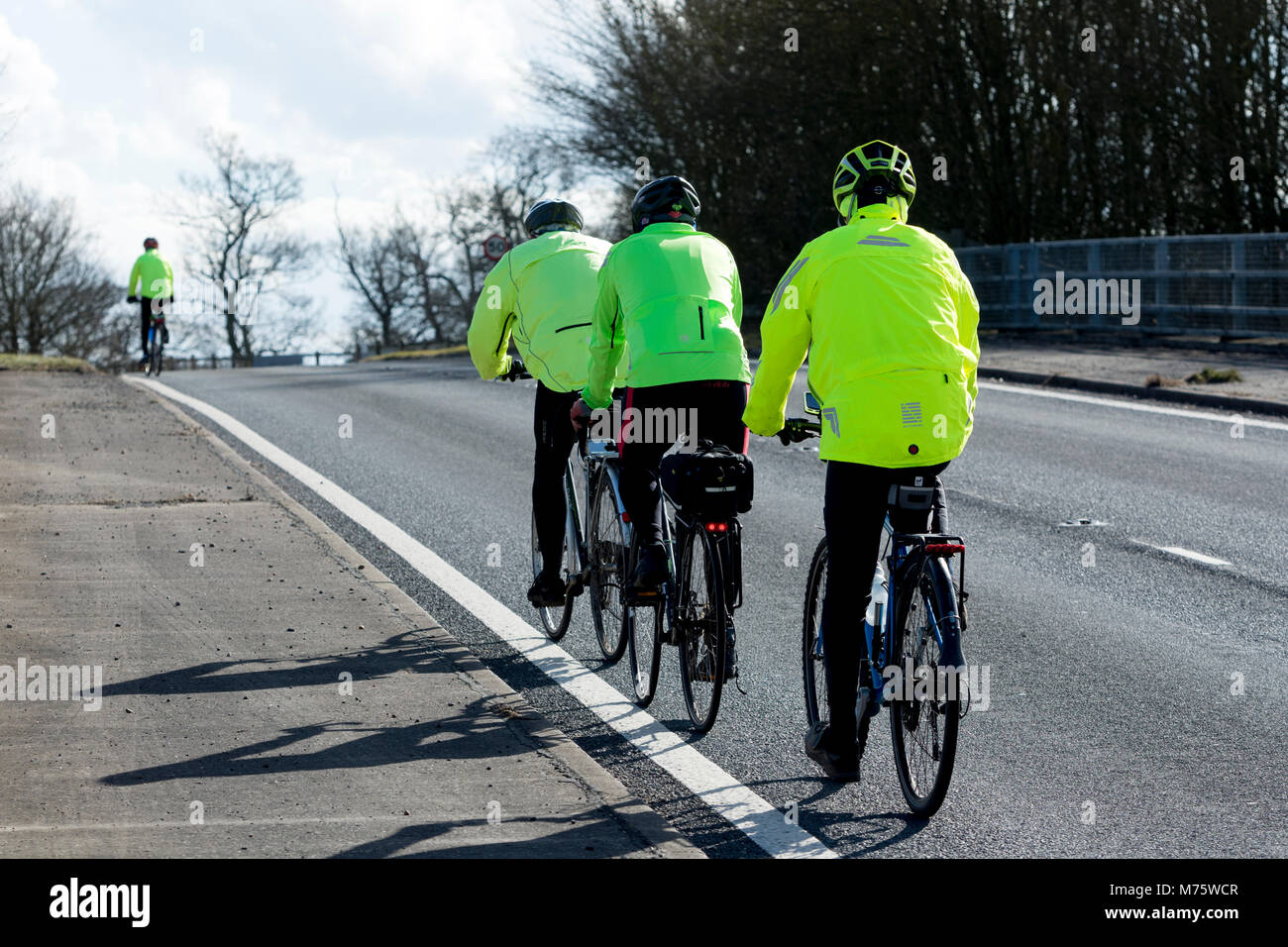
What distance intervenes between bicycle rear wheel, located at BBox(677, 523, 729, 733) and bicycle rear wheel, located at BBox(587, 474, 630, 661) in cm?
67

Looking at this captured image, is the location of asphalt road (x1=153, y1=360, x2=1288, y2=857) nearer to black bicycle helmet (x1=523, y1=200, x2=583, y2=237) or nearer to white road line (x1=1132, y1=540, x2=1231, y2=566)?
white road line (x1=1132, y1=540, x2=1231, y2=566)

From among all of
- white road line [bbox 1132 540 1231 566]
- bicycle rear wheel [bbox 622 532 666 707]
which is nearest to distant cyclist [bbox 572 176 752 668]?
bicycle rear wheel [bbox 622 532 666 707]

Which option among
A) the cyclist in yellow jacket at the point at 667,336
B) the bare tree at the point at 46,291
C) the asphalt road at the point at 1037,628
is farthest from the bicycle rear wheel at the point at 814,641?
the bare tree at the point at 46,291

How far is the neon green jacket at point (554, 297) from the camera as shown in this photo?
6578 millimetres

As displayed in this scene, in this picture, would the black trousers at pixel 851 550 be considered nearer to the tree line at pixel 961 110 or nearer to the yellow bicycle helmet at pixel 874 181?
the yellow bicycle helmet at pixel 874 181

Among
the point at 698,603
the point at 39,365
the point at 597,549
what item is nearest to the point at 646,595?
the point at 698,603

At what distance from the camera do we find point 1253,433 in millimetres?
13133

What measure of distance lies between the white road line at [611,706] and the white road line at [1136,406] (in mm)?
8182

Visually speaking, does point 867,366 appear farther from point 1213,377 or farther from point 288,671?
point 1213,377

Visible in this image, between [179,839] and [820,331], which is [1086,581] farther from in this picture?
[179,839]

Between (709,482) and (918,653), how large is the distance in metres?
1.02

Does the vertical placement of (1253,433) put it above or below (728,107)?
below
